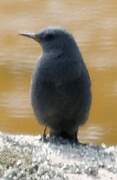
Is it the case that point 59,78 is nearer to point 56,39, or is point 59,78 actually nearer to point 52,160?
point 56,39

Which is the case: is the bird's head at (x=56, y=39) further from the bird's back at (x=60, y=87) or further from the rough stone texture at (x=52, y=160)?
the rough stone texture at (x=52, y=160)

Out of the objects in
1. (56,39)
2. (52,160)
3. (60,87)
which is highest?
(56,39)

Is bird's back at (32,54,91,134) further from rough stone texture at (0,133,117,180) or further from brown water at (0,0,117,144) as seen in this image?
brown water at (0,0,117,144)

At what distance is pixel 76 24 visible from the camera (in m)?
14.0

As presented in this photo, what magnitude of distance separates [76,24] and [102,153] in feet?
22.7

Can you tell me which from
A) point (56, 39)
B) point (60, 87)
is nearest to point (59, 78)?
point (60, 87)

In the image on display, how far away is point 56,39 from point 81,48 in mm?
5660

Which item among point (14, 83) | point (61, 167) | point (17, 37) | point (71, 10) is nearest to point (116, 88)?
point (14, 83)

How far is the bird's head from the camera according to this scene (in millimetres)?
7145

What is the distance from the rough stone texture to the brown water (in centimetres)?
264

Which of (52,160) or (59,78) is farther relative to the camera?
(59,78)

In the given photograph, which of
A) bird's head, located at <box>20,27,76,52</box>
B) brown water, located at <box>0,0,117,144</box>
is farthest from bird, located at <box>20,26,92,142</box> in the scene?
brown water, located at <box>0,0,117,144</box>

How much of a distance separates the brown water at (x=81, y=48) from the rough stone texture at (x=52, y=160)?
8.65 feet

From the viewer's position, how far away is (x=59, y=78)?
7.10m
